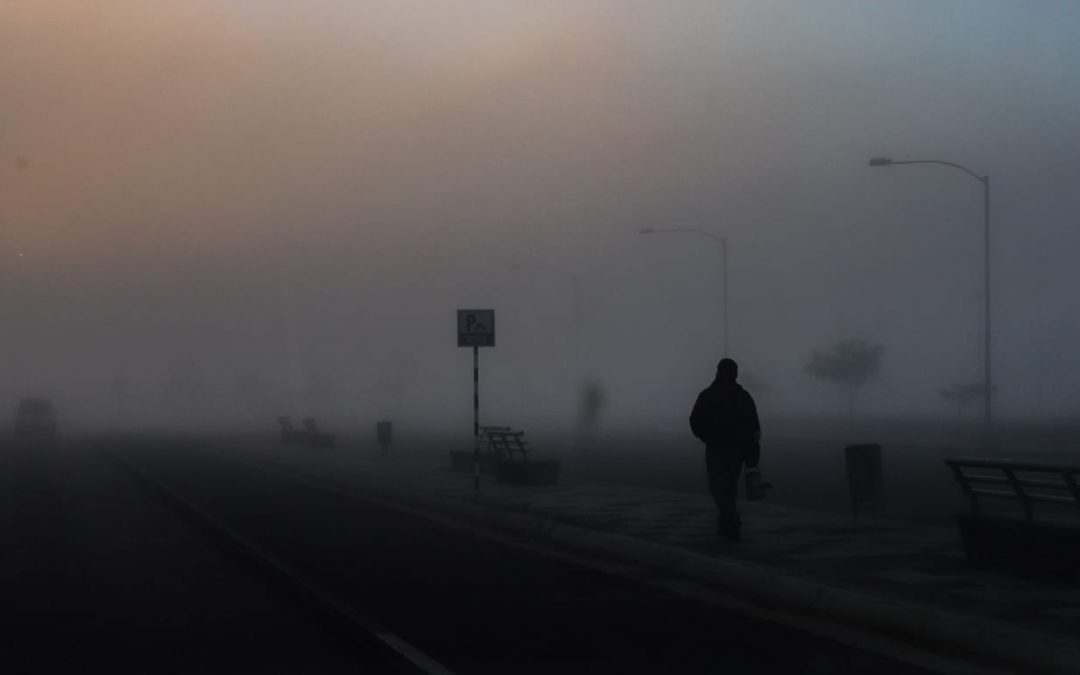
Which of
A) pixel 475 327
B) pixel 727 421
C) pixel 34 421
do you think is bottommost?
pixel 34 421

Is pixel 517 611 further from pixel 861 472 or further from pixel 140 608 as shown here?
pixel 861 472

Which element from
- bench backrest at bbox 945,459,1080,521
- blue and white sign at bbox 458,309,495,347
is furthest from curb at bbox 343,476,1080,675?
blue and white sign at bbox 458,309,495,347

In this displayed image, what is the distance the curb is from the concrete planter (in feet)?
33.4

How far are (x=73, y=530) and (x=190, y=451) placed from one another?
37062 millimetres

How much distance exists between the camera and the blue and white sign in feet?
95.7

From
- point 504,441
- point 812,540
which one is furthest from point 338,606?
point 504,441

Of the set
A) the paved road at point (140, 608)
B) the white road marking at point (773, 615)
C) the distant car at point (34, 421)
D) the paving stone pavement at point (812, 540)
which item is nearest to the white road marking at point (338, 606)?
the paved road at point (140, 608)

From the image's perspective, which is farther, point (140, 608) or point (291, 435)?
point (291, 435)

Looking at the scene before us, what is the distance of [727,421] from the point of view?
713 inches

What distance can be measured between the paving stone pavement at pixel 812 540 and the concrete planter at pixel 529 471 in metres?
0.54

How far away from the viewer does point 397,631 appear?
12219 mm

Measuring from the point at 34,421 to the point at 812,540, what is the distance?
266 ft

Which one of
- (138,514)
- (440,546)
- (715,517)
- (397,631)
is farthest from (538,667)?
(138,514)

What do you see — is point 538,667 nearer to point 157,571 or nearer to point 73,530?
point 157,571
